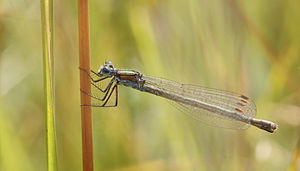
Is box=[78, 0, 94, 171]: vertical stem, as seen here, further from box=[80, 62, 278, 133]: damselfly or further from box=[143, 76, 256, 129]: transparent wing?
box=[143, 76, 256, 129]: transparent wing

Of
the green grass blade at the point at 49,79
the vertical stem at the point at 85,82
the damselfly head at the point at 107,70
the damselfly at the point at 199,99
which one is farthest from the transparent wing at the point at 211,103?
the green grass blade at the point at 49,79

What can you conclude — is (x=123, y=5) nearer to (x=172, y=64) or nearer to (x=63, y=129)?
(x=172, y=64)

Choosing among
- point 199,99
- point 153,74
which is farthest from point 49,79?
point 199,99

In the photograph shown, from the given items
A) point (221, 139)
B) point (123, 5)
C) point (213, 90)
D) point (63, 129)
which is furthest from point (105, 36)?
point (221, 139)

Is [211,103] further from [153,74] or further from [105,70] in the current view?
[105,70]

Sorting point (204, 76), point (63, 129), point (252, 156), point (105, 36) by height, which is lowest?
point (252, 156)

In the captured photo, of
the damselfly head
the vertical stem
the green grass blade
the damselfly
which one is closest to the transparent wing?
the damselfly
